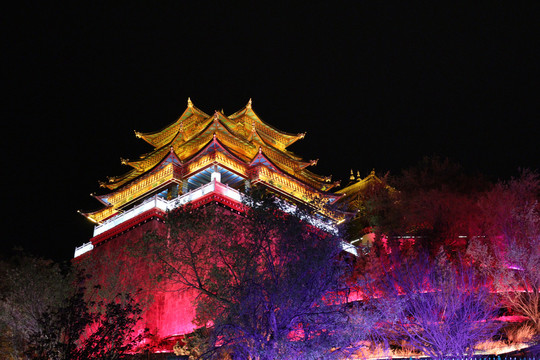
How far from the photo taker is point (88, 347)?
39.7 ft

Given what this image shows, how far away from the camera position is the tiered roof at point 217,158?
87.8 ft

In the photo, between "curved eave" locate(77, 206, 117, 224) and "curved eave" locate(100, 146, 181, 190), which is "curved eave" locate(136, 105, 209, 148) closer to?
"curved eave" locate(100, 146, 181, 190)

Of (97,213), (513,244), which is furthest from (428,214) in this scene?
(97,213)

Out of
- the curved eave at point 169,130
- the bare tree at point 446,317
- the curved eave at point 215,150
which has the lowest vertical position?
the bare tree at point 446,317

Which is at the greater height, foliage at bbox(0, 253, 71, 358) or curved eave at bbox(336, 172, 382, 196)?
curved eave at bbox(336, 172, 382, 196)

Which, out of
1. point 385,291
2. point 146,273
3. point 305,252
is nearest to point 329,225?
point 305,252

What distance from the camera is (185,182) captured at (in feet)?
88.4

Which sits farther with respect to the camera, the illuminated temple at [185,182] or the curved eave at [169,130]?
the curved eave at [169,130]

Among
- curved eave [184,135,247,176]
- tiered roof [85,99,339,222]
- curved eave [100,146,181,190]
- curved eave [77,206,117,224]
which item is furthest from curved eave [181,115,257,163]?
curved eave [77,206,117,224]

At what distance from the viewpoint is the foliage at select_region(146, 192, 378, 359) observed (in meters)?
12.6

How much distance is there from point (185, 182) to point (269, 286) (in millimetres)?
14831

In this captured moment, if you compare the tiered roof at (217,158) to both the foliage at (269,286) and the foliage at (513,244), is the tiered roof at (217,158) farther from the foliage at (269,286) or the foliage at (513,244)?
the foliage at (269,286)

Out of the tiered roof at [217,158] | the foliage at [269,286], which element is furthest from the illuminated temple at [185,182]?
the foliage at [269,286]

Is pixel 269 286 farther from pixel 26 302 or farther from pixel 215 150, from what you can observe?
pixel 215 150
